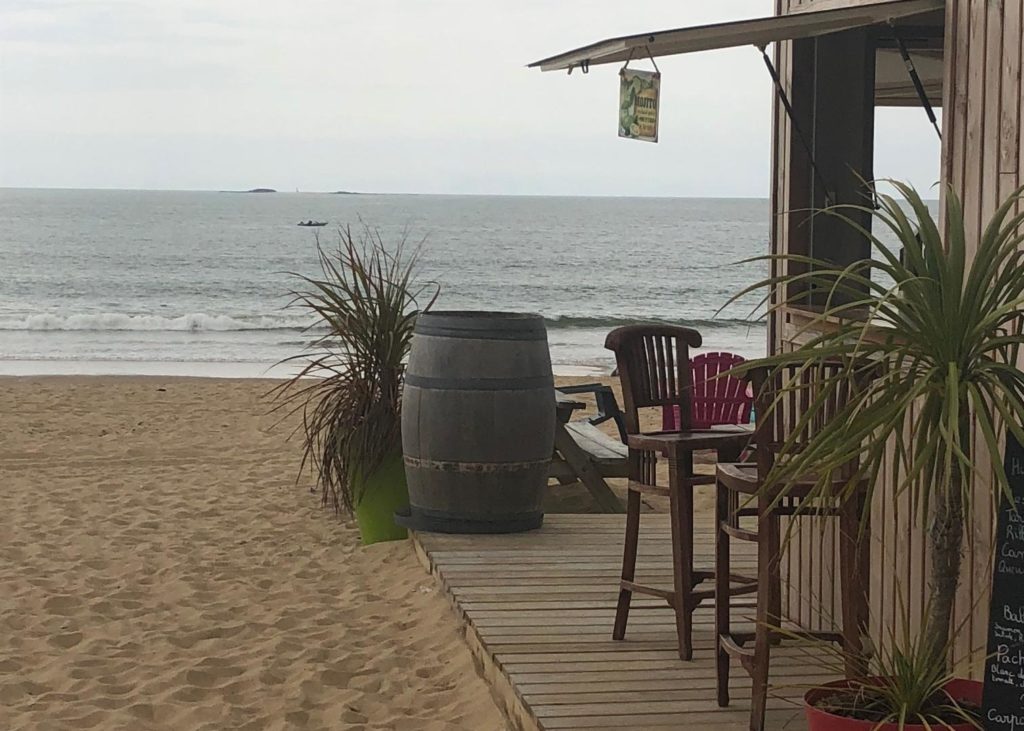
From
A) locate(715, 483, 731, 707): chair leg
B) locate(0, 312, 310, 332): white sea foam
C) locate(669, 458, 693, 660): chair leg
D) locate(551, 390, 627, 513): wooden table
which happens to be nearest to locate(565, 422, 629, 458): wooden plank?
locate(551, 390, 627, 513): wooden table

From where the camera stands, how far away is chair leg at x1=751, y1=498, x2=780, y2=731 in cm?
306

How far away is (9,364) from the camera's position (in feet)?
59.9

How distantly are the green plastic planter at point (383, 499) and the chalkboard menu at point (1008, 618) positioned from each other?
3.69 m

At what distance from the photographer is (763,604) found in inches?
121

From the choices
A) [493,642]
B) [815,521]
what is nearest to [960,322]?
[815,521]

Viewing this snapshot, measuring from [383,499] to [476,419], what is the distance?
0.91 m

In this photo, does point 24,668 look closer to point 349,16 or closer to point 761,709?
point 761,709

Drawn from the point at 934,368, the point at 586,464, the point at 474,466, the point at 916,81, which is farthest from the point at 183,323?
the point at 934,368

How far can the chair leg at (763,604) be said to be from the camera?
10.0 feet

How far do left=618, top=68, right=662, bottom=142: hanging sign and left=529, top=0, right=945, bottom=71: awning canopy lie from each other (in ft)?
0.25

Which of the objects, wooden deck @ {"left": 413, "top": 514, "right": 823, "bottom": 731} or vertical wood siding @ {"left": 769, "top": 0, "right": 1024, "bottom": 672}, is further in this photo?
wooden deck @ {"left": 413, "top": 514, "right": 823, "bottom": 731}

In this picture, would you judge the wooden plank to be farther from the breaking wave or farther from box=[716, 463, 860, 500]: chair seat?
the breaking wave

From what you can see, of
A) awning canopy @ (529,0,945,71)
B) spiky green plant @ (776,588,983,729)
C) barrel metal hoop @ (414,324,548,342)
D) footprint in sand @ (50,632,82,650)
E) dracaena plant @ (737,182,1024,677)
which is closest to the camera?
dracaena plant @ (737,182,1024,677)

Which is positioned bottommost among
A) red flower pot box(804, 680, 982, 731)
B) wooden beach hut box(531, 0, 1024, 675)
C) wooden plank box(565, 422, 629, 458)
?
wooden plank box(565, 422, 629, 458)
